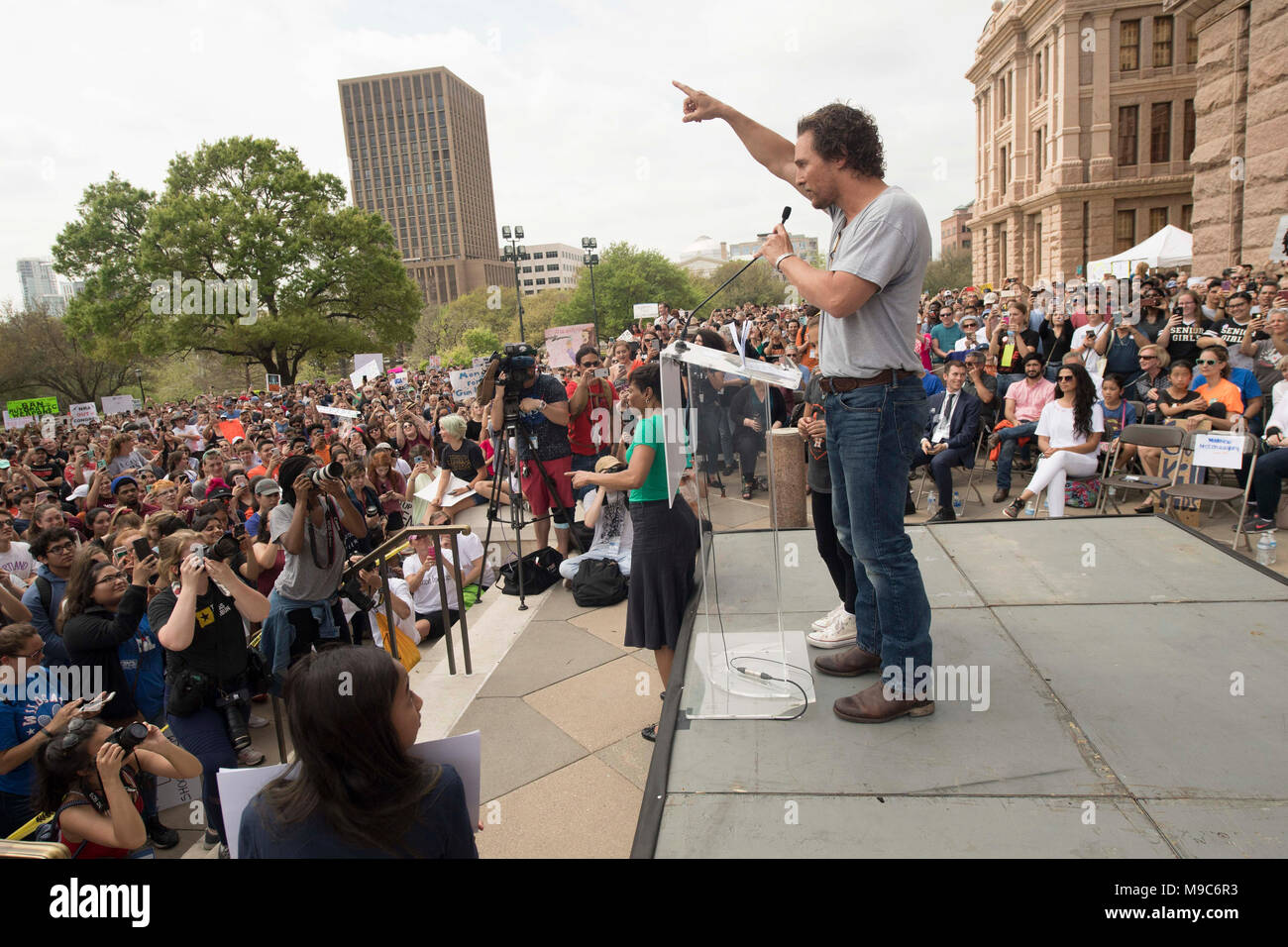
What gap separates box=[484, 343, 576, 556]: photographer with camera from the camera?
6.25 metres

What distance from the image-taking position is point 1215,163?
13.0 m

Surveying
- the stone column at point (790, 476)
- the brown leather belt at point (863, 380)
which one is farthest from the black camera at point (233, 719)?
the brown leather belt at point (863, 380)

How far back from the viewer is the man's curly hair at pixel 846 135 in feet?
8.19

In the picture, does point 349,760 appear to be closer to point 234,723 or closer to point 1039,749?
point 1039,749

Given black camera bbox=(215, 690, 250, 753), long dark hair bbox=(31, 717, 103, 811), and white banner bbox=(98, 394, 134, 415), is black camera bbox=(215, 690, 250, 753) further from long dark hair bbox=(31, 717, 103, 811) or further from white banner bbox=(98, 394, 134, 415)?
white banner bbox=(98, 394, 134, 415)

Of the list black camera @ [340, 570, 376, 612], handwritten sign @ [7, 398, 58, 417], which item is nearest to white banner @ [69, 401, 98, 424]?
handwritten sign @ [7, 398, 58, 417]

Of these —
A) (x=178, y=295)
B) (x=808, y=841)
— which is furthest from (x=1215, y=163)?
(x=178, y=295)

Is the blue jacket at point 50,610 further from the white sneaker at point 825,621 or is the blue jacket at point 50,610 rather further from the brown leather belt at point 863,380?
the brown leather belt at point 863,380

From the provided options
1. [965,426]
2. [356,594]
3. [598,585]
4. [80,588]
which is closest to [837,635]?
[598,585]

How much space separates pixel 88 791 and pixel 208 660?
1.05 metres

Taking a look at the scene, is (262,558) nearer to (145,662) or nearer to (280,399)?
(145,662)

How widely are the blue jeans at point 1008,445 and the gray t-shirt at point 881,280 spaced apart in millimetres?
5988

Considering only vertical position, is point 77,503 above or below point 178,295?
below

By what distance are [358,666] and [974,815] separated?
1.78m
